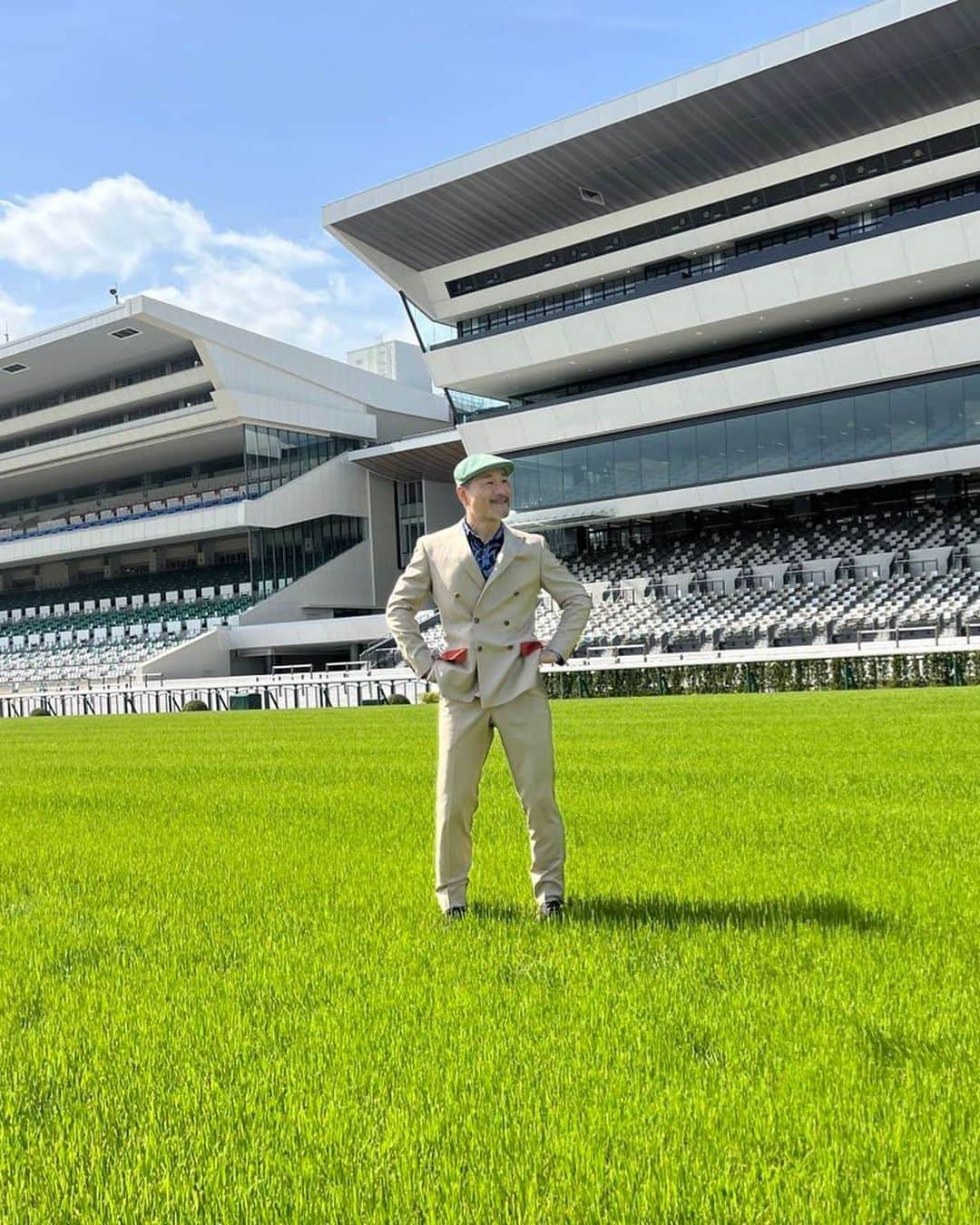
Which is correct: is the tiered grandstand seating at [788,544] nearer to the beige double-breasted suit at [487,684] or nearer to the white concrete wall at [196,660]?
the white concrete wall at [196,660]

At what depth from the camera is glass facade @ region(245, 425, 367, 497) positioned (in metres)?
60.4

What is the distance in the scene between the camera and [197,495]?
67.0 meters

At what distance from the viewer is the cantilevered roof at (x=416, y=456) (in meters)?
60.0

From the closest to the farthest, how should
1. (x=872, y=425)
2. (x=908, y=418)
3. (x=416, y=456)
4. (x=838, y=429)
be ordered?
(x=908, y=418) → (x=872, y=425) → (x=838, y=429) → (x=416, y=456)

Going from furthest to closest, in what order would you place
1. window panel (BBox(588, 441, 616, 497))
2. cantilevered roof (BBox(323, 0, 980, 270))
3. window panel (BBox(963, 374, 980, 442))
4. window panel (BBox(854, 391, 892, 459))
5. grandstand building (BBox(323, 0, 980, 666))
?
window panel (BBox(588, 441, 616, 497)) → window panel (BBox(854, 391, 892, 459)) → window panel (BBox(963, 374, 980, 442)) → grandstand building (BBox(323, 0, 980, 666)) → cantilevered roof (BBox(323, 0, 980, 270))

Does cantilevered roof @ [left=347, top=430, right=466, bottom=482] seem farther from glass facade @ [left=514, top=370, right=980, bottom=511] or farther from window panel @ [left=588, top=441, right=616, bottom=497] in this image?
window panel @ [left=588, top=441, right=616, bottom=497]

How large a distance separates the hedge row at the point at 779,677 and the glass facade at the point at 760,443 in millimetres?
13849

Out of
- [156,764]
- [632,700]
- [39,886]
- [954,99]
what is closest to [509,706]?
[39,886]

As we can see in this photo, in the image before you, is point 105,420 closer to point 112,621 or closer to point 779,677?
point 112,621

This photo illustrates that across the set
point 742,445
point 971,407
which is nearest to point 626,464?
point 742,445

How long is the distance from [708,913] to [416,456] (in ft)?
192

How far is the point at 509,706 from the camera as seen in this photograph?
5.45m

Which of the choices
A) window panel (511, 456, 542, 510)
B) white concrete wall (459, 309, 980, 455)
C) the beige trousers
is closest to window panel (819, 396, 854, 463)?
white concrete wall (459, 309, 980, 455)

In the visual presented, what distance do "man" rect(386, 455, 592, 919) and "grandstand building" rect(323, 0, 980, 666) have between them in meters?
32.6
